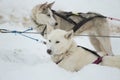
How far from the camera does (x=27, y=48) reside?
4.09 feet

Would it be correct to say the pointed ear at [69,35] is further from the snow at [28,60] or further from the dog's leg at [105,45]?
the dog's leg at [105,45]

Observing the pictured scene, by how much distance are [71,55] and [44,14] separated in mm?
238

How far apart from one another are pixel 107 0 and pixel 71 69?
0.49 meters

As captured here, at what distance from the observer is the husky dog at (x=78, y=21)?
1.34 metres

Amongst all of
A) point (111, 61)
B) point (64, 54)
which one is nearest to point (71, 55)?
point (64, 54)

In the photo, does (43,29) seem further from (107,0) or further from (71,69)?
(107,0)

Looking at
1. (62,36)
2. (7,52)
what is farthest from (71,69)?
(7,52)

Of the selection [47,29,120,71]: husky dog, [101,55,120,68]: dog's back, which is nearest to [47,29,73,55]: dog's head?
[47,29,120,71]: husky dog

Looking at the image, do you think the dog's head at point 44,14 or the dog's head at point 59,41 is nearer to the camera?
the dog's head at point 59,41

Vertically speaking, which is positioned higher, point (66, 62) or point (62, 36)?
point (62, 36)

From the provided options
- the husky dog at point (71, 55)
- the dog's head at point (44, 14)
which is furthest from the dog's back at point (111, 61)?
the dog's head at point (44, 14)

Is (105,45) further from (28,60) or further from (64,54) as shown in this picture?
(28,60)

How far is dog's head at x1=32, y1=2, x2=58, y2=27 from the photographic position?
Answer: 1.35 m

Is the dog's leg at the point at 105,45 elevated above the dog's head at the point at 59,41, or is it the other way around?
the dog's head at the point at 59,41
